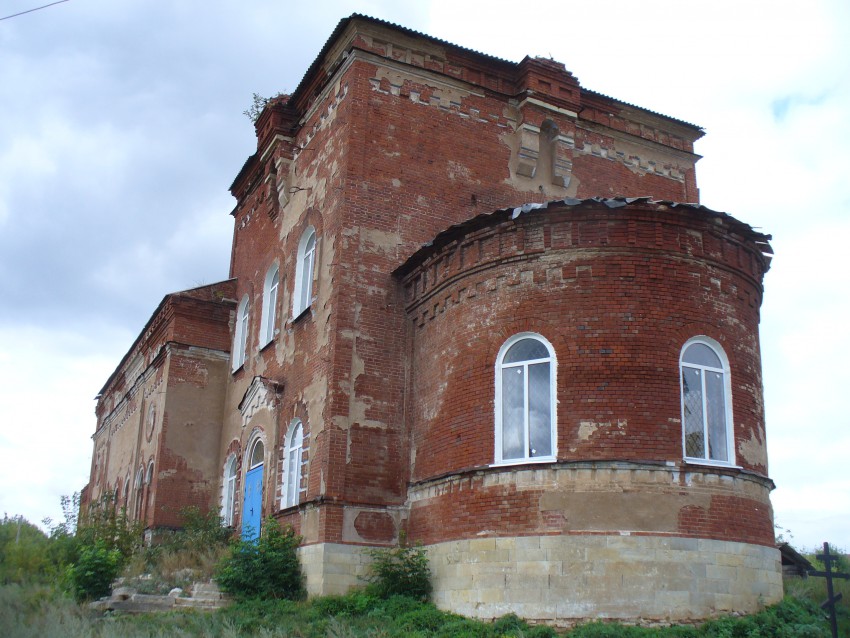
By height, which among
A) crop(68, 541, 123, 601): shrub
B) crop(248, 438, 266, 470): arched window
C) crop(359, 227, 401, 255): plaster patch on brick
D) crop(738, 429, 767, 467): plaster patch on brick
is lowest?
crop(68, 541, 123, 601): shrub

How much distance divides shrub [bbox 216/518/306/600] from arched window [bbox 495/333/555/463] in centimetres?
429

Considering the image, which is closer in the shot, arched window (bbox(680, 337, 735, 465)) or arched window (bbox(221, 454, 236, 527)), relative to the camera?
arched window (bbox(680, 337, 735, 465))

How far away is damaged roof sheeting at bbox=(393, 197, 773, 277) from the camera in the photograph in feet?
→ 41.9

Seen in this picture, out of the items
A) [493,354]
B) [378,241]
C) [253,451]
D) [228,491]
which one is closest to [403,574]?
[493,354]

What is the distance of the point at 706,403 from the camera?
41.3 feet

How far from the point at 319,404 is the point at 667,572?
6474mm

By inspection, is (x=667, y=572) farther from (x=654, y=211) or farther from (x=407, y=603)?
(x=654, y=211)

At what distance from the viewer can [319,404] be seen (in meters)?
15.3

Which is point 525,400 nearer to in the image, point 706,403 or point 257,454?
point 706,403

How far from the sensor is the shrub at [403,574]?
524 inches

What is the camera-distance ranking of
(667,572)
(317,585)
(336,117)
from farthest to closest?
(336,117)
(317,585)
(667,572)

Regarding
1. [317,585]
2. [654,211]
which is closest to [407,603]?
[317,585]

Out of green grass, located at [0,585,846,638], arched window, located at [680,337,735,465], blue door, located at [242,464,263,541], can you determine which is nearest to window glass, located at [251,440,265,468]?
blue door, located at [242,464,263,541]

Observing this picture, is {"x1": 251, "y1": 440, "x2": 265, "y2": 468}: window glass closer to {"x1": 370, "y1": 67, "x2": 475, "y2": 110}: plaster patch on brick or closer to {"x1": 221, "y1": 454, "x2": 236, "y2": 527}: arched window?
{"x1": 221, "y1": 454, "x2": 236, "y2": 527}: arched window
